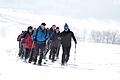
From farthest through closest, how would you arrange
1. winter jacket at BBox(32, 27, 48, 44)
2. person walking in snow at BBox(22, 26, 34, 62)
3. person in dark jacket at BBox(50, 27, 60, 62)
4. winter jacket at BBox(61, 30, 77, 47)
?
1. person in dark jacket at BBox(50, 27, 60, 62)
2. person walking in snow at BBox(22, 26, 34, 62)
3. winter jacket at BBox(61, 30, 77, 47)
4. winter jacket at BBox(32, 27, 48, 44)

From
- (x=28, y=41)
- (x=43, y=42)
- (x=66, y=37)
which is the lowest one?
(x=43, y=42)

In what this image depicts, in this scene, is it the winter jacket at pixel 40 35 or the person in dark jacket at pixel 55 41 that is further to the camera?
the person in dark jacket at pixel 55 41

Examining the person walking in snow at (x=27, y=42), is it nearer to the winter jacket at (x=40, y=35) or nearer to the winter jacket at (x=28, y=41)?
the winter jacket at (x=28, y=41)

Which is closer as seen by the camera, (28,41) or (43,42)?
(43,42)

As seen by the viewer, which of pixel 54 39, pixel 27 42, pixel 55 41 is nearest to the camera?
pixel 27 42

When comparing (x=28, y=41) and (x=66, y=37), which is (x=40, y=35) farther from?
(x=28, y=41)

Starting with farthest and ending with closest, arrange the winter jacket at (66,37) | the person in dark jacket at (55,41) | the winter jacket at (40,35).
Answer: the person in dark jacket at (55,41)
the winter jacket at (66,37)
the winter jacket at (40,35)

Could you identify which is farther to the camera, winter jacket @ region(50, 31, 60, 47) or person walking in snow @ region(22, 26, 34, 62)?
winter jacket @ region(50, 31, 60, 47)

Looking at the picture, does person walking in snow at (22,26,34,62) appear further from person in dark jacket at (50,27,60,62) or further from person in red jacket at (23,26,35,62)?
person in dark jacket at (50,27,60,62)

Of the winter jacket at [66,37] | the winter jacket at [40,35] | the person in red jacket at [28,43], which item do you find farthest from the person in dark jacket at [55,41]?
the winter jacket at [40,35]

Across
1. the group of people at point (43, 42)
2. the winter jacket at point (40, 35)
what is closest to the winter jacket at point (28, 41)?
the group of people at point (43, 42)

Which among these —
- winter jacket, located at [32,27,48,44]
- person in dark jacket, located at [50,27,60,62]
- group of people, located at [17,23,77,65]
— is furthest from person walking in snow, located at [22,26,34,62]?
winter jacket, located at [32,27,48,44]

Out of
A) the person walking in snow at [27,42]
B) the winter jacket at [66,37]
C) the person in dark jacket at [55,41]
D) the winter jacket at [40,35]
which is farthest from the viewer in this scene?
the person in dark jacket at [55,41]

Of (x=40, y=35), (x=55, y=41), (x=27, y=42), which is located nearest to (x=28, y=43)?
(x=27, y=42)
